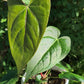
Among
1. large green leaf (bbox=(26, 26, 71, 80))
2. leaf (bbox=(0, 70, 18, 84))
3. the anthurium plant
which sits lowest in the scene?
leaf (bbox=(0, 70, 18, 84))

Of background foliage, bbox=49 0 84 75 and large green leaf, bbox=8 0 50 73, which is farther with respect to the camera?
background foliage, bbox=49 0 84 75

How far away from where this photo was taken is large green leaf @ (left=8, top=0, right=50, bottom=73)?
0.46m

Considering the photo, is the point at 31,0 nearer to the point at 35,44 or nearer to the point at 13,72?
the point at 35,44

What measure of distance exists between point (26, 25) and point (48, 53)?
0.81ft

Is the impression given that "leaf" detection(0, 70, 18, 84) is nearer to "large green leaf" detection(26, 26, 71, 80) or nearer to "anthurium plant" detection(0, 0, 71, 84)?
"large green leaf" detection(26, 26, 71, 80)

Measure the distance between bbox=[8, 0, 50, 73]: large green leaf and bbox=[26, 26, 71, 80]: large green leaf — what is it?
0.49ft

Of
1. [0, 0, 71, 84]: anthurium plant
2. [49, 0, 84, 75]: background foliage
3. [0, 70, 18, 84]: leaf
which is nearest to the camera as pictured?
[0, 0, 71, 84]: anthurium plant

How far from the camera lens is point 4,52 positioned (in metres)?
1.48

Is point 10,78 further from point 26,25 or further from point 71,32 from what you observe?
point 71,32

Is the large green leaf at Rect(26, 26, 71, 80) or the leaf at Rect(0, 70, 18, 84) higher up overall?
the large green leaf at Rect(26, 26, 71, 80)

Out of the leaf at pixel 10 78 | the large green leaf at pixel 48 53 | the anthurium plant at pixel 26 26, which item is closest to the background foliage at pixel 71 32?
the leaf at pixel 10 78

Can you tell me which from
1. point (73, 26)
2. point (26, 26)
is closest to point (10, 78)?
point (26, 26)

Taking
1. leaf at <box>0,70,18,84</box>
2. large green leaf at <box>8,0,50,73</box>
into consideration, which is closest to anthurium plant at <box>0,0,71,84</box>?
large green leaf at <box>8,0,50,73</box>

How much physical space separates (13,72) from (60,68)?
0.79ft
